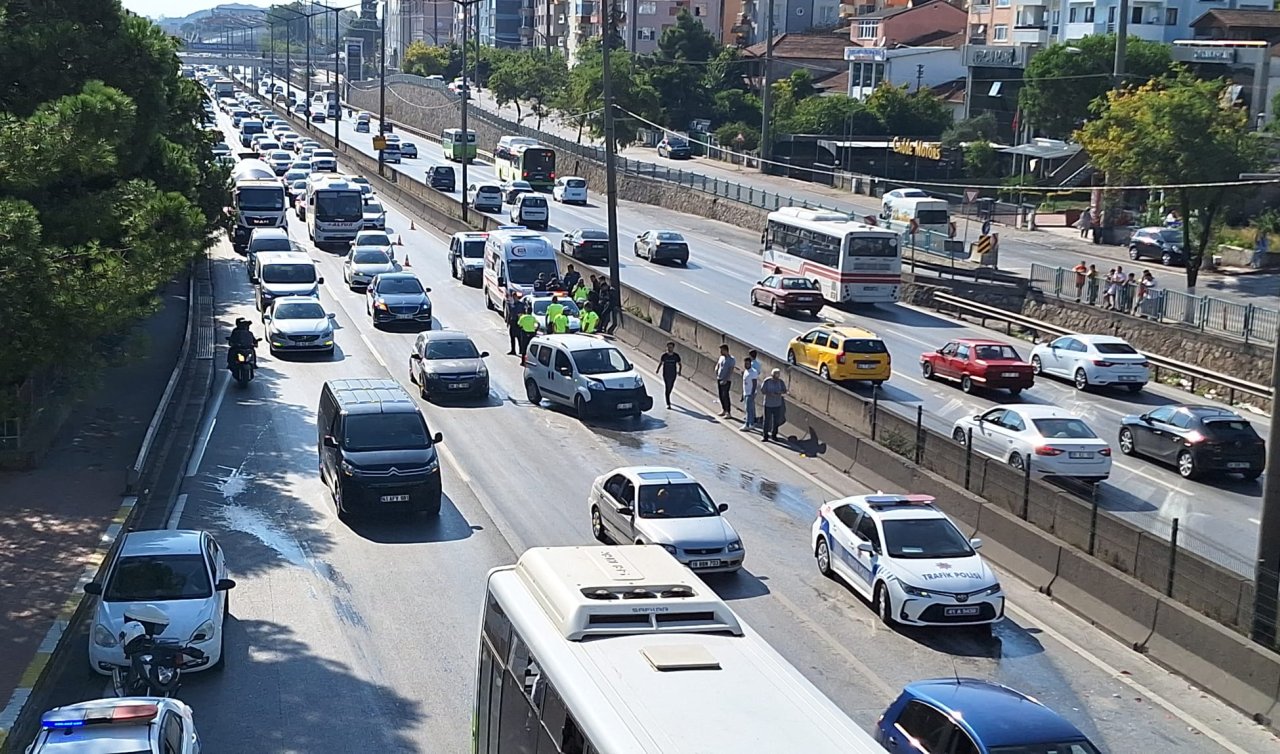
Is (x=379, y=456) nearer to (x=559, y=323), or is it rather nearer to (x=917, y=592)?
(x=917, y=592)

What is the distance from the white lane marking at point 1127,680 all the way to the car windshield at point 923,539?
1.17 metres

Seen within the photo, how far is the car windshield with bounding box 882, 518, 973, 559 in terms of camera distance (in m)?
18.5

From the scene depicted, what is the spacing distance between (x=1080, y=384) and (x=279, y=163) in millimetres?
58217

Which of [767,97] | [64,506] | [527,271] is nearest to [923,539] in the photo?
[64,506]

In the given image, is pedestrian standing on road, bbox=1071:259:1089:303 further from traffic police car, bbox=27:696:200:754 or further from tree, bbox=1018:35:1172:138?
tree, bbox=1018:35:1172:138

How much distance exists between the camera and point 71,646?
54.3 ft

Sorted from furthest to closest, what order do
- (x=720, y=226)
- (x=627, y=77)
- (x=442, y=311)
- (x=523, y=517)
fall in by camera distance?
(x=627, y=77)
(x=720, y=226)
(x=442, y=311)
(x=523, y=517)

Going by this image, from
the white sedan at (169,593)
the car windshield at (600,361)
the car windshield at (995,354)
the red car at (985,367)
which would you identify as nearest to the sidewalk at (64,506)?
the white sedan at (169,593)

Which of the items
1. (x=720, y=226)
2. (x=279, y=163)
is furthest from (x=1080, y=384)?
(x=279, y=163)

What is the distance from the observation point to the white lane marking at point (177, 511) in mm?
21931

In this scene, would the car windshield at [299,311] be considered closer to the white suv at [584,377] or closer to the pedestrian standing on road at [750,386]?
the white suv at [584,377]

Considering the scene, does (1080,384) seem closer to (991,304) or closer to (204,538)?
(991,304)

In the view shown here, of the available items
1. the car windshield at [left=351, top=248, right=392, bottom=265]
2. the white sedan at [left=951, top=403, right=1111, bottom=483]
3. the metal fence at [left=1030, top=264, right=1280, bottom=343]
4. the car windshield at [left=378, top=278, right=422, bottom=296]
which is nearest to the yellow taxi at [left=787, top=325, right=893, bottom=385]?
the white sedan at [left=951, top=403, right=1111, bottom=483]

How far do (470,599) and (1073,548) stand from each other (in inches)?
315
